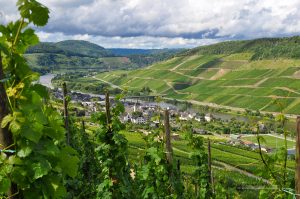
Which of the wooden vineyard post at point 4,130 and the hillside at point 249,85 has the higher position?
the wooden vineyard post at point 4,130

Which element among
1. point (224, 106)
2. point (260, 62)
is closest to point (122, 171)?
point (224, 106)

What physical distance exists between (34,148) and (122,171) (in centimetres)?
748

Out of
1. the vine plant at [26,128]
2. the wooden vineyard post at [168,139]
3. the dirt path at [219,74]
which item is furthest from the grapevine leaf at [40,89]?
the dirt path at [219,74]

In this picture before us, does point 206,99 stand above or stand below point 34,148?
below

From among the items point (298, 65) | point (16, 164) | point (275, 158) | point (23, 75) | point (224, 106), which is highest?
point (23, 75)

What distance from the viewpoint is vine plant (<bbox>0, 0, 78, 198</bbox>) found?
241cm

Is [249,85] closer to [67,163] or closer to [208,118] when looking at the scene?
[208,118]

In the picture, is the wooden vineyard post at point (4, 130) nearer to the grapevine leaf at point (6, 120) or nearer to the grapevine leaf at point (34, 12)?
the grapevine leaf at point (6, 120)

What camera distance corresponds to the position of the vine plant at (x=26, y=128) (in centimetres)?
241

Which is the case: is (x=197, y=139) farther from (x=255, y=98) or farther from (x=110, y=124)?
(x=255, y=98)

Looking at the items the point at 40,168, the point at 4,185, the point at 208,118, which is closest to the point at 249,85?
the point at 208,118

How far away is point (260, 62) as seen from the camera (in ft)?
636

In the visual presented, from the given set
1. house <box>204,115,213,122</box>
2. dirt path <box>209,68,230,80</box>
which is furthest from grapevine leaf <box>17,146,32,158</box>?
dirt path <box>209,68,230,80</box>

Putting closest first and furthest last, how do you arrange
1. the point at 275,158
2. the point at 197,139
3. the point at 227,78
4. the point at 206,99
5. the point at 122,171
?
the point at 275,158, the point at 122,171, the point at 197,139, the point at 206,99, the point at 227,78
